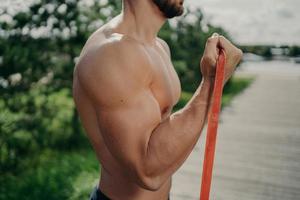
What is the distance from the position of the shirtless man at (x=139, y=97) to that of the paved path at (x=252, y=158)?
3.97m

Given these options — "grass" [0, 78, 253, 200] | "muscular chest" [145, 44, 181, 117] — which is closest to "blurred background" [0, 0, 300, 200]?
"grass" [0, 78, 253, 200]

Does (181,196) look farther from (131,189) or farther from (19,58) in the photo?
(131,189)

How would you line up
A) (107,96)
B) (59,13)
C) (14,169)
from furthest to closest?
1. (59,13)
2. (14,169)
3. (107,96)

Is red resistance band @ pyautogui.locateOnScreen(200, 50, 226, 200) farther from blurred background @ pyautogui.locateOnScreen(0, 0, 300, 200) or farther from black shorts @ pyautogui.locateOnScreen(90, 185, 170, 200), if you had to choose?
blurred background @ pyautogui.locateOnScreen(0, 0, 300, 200)

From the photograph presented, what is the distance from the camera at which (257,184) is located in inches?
208

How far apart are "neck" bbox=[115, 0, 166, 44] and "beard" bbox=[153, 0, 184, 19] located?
16mm

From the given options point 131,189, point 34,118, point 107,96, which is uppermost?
point 107,96

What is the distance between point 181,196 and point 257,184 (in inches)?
43.4

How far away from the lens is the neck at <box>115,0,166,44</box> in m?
1.09

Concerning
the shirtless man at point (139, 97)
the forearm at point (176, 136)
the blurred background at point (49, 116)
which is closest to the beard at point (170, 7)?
the shirtless man at point (139, 97)

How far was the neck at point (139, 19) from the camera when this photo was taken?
3.58ft

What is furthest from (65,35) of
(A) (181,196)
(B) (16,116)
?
(A) (181,196)

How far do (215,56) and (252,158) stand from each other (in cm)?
562

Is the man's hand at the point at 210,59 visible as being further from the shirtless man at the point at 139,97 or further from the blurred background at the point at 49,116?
the blurred background at the point at 49,116
